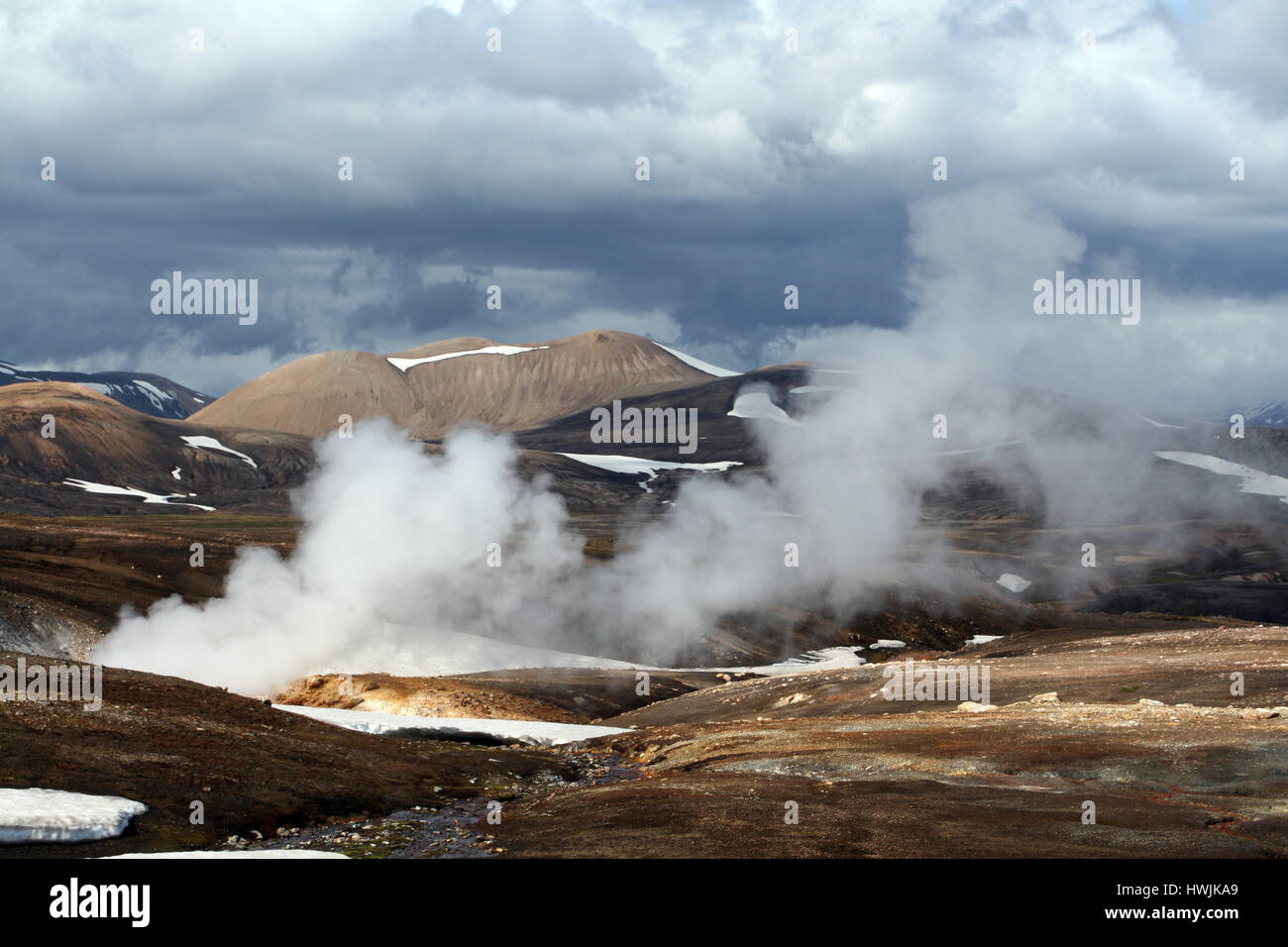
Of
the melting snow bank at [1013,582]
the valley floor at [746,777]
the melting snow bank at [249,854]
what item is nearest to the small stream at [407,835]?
the valley floor at [746,777]

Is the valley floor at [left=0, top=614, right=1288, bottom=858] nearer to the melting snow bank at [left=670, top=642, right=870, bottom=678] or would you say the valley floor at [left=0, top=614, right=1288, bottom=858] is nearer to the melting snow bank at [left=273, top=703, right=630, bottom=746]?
the melting snow bank at [left=273, top=703, right=630, bottom=746]

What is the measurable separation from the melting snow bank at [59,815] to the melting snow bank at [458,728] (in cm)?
2275

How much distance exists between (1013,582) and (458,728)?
123319 millimetres

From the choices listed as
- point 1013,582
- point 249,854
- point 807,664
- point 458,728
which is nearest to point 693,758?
point 458,728

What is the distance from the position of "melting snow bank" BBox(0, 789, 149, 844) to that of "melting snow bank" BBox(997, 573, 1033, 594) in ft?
472

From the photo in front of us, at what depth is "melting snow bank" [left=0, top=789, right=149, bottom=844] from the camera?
2595cm

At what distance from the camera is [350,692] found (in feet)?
226

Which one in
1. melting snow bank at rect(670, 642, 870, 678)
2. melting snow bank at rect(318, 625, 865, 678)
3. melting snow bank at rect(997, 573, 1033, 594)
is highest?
melting snow bank at rect(997, 573, 1033, 594)

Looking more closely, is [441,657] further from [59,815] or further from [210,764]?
[59,815]

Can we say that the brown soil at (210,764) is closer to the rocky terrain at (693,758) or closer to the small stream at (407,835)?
the rocky terrain at (693,758)

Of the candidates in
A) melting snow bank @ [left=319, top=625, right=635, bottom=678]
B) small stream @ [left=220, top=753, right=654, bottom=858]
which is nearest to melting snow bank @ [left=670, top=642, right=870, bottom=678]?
melting snow bank @ [left=319, top=625, right=635, bottom=678]
